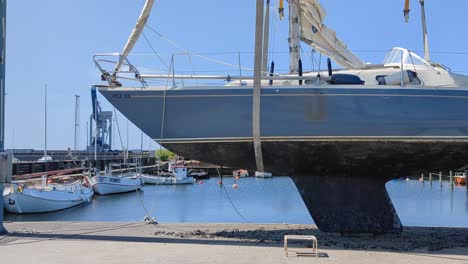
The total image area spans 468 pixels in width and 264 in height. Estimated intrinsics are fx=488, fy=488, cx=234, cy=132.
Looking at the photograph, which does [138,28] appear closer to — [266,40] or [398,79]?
[266,40]

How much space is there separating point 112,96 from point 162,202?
1155 inches

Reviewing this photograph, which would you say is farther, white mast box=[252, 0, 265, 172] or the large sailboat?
the large sailboat

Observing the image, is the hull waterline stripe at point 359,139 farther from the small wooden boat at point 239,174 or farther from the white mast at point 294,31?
the small wooden boat at point 239,174

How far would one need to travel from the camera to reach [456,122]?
9.77m

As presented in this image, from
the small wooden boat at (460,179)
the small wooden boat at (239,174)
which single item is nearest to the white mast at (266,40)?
the small wooden boat at (460,179)

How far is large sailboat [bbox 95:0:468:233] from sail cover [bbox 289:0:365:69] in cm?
198

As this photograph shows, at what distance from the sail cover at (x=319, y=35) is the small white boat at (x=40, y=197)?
20.6 m

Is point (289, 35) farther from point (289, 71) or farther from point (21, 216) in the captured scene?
point (21, 216)

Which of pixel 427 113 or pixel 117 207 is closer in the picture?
pixel 427 113

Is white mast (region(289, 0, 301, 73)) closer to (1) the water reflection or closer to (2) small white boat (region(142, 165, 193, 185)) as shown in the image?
(1) the water reflection

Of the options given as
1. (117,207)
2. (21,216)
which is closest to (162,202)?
(117,207)

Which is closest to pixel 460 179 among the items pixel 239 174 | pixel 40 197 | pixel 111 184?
pixel 239 174

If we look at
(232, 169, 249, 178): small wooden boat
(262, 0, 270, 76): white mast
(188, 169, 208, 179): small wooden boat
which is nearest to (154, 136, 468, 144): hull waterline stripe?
(262, 0, 270, 76): white mast

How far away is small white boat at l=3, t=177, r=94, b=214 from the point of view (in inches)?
1098
